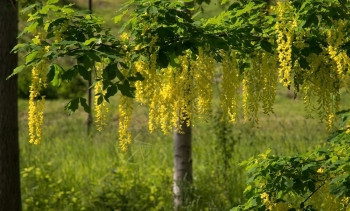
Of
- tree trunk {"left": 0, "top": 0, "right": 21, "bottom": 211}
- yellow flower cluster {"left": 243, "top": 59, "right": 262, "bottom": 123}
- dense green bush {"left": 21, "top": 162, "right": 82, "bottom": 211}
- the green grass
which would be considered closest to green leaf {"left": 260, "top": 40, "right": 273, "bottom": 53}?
yellow flower cluster {"left": 243, "top": 59, "right": 262, "bottom": 123}

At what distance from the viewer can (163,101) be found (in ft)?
20.5

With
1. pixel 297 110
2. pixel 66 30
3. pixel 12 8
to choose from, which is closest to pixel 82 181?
pixel 12 8

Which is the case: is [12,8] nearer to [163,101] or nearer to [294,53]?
[163,101]

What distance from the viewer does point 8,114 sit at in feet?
26.6

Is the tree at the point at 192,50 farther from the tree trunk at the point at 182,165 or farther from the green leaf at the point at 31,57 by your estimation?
the tree trunk at the point at 182,165

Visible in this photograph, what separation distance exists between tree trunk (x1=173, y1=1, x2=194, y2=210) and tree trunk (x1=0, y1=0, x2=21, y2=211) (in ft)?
7.48

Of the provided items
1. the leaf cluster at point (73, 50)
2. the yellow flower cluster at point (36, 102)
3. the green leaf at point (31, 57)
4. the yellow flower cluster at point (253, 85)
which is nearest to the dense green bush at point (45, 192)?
the yellow flower cluster at point (36, 102)

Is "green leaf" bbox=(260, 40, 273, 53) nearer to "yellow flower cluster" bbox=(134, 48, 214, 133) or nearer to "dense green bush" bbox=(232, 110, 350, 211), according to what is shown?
"yellow flower cluster" bbox=(134, 48, 214, 133)

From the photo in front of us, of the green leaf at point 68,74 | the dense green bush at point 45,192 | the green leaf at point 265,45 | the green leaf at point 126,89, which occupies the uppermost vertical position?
the green leaf at point 265,45

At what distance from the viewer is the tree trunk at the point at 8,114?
7852 millimetres

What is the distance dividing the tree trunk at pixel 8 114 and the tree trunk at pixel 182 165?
7.48 ft

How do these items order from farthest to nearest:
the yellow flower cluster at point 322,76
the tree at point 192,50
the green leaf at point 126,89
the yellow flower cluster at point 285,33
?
the yellow flower cluster at point 322,76, the yellow flower cluster at point 285,33, the tree at point 192,50, the green leaf at point 126,89

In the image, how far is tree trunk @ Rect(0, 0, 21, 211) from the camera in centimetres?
785

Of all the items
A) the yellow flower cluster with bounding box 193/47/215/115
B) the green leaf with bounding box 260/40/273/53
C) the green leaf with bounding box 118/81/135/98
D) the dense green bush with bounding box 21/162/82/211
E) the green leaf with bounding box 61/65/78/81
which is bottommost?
the dense green bush with bounding box 21/162/82/211
